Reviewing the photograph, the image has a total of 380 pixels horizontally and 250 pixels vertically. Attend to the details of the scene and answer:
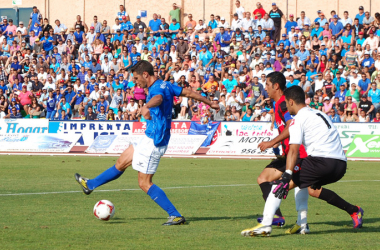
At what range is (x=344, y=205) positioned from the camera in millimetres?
8383

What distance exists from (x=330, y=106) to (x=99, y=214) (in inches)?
724

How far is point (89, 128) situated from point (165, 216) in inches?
663

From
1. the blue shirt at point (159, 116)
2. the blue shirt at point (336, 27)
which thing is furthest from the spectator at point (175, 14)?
the blue shirt at point (159, 116)

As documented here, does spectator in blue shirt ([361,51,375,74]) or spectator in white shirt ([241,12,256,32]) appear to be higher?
spectator in white shirt ([241,12,256,32])

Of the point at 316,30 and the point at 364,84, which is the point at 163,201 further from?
the point at 316,30

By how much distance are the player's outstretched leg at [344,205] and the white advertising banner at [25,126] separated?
19.1 m

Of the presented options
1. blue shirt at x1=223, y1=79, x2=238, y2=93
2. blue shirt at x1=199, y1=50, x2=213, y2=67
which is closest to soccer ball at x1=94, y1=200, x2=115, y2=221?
blue shirt at x1=223, y1=79, x2=238, y2=93

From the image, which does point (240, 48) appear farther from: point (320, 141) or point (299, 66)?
point (320, 141)

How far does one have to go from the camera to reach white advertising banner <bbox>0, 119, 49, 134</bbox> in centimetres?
2595

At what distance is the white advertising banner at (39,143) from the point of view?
25.6m

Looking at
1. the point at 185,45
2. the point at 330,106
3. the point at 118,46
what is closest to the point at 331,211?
the point at 330,106

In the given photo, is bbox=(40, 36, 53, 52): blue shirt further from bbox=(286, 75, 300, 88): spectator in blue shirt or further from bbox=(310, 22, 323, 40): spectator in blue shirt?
bbox=(286, 75, 300, 88): spectator in blue shirt

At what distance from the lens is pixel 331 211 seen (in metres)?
10.1

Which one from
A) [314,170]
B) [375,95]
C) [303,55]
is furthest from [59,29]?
[314,170]
